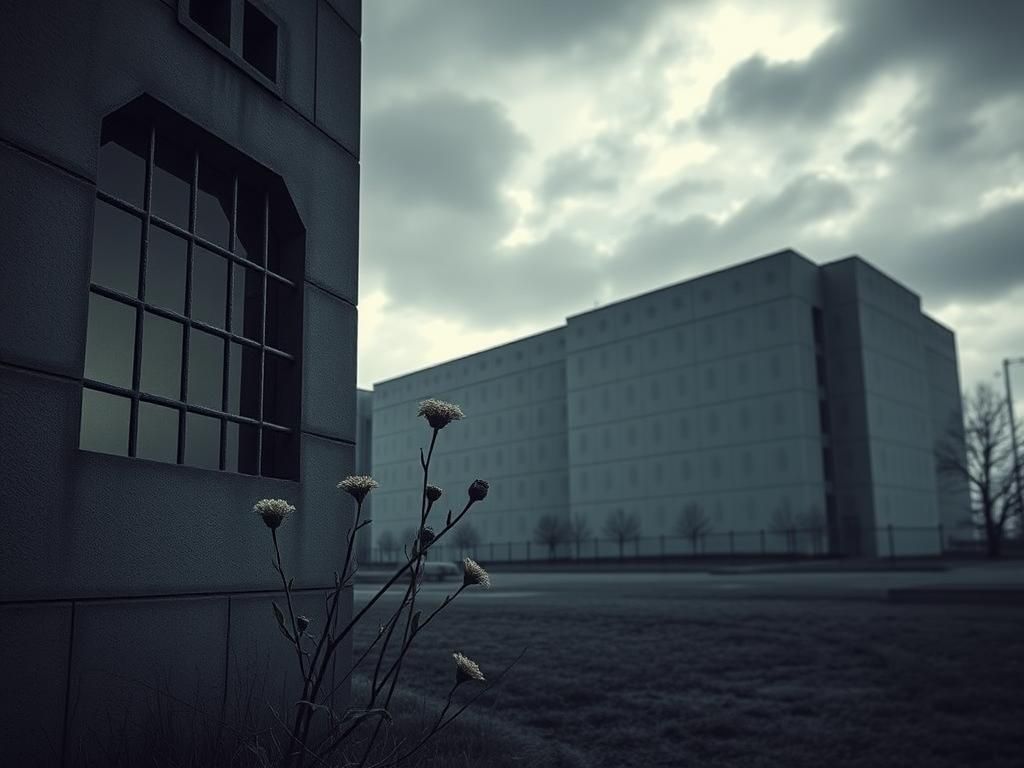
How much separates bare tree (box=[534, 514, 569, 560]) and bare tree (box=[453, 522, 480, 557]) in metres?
6.02

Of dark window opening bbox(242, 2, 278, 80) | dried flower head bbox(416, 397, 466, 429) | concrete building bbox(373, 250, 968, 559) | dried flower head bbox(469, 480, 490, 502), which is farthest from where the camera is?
concrete building bbox(373, 250, 968, 559)

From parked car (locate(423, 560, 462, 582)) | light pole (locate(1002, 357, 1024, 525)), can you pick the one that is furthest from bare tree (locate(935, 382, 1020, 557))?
parked car (locate(423, 560, 462, 582))

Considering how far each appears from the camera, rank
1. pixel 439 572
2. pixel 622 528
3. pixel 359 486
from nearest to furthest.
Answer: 1. pixel 359 486
2. pixel 439 572
3. pixel 622 528

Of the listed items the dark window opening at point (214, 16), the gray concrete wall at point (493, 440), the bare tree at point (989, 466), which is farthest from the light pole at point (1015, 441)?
the dark window opening at point (214, 16)

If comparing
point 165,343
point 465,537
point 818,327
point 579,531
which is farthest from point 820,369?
point 165,343

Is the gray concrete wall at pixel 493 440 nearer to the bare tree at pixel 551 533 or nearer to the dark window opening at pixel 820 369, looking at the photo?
the bare tree at pixel 551 533

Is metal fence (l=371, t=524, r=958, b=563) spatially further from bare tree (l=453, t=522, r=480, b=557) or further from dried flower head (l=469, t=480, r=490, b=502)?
dried flower head (l=469, t=480, r=490, b=502)

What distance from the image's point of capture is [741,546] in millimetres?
53469

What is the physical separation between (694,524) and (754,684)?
1858 inches

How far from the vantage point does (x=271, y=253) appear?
601 centimetres

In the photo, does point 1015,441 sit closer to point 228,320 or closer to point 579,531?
point 579,531

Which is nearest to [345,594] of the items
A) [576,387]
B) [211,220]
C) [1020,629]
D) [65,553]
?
[65,553]

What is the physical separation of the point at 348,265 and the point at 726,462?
5123 centimetres

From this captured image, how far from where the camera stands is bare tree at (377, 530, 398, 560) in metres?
78.7
